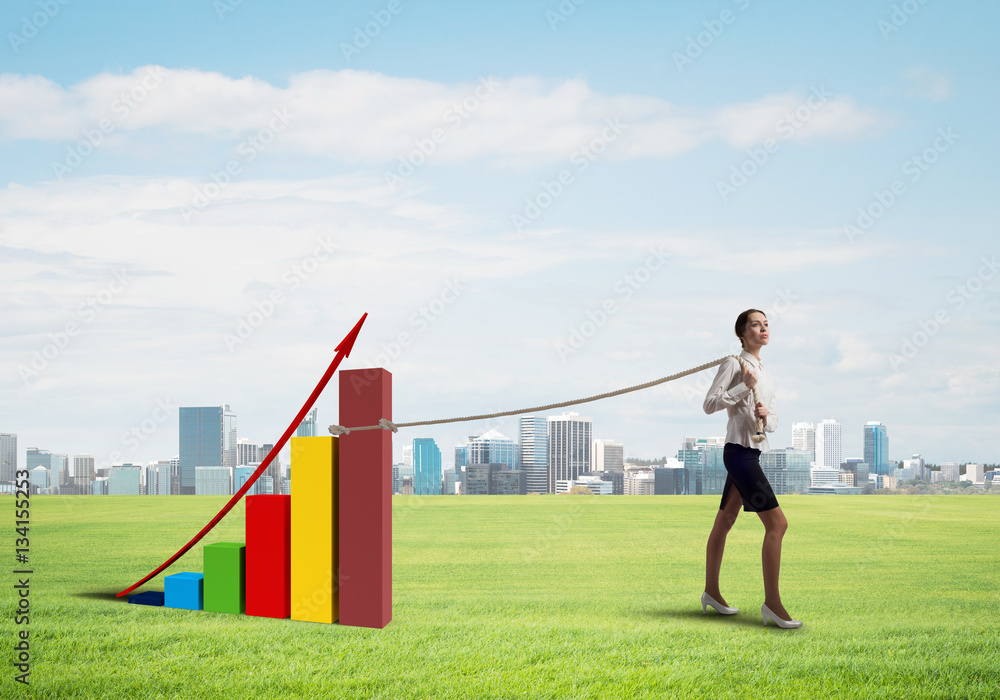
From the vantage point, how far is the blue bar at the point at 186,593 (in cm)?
593

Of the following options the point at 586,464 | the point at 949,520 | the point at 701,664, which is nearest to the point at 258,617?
the point at 701,664

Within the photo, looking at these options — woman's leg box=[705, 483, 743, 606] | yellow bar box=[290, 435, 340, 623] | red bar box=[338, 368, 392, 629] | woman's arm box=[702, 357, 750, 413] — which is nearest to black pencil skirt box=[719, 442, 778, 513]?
woman's leg box=[705, 483, 743, 606]

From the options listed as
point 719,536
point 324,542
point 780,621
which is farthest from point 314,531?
point 780,621

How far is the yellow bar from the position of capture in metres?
5.48

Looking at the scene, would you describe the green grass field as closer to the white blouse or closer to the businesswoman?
the businesswoman

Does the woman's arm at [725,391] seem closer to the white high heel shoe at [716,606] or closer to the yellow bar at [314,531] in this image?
the white high heel shoe at [716,606]

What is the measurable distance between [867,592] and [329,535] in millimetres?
4979

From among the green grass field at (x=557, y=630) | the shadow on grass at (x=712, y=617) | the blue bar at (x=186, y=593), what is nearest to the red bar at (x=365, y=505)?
the green grass field at (x=557, y=630)

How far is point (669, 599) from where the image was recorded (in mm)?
6230

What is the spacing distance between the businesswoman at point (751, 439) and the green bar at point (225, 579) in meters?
3.95

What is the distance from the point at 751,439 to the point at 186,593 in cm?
472

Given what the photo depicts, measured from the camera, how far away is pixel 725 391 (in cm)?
522

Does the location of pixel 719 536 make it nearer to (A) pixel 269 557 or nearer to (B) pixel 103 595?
(A) pixel 269 557

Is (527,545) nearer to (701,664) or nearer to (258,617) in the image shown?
(258,617)
